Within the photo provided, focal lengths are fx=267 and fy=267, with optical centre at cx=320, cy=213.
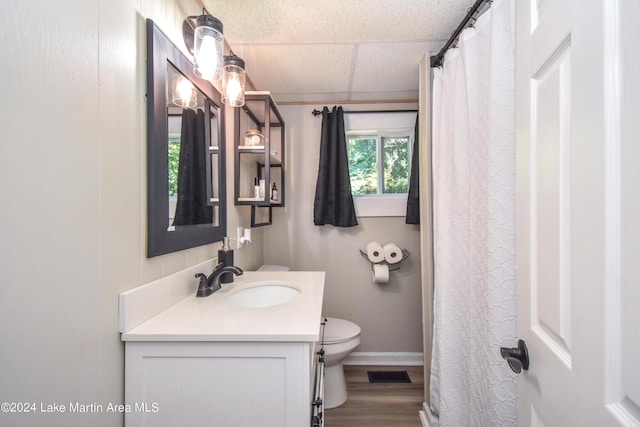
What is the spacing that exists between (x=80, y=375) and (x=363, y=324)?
1912 mm

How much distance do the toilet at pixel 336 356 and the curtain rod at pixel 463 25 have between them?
5.58 ft

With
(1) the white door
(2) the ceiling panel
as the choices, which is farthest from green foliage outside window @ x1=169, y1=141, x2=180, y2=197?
(1) the white door

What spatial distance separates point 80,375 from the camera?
2.03ft

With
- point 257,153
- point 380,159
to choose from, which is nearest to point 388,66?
point 380,159

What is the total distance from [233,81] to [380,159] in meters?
1.42

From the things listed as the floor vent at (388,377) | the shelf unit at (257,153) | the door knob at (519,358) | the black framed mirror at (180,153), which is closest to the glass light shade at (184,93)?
the black framed mirror at (180,153)

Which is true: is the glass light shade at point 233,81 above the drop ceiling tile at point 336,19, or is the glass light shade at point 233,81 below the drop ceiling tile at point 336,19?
below

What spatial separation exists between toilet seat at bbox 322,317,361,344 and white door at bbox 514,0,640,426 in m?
1.09

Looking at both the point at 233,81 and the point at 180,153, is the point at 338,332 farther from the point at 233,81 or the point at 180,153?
the point at 233,81

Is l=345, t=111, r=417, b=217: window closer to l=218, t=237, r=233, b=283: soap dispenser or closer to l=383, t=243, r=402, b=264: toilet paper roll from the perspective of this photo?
l=383, t=243, r=402, b=264: toilet paper roll

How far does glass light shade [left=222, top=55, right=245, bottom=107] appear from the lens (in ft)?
3.94

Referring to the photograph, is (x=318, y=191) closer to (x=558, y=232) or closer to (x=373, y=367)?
(x=373, y=367)

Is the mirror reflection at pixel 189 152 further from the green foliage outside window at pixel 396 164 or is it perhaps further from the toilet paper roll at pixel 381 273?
the green foliage outside window at pixel 396 164

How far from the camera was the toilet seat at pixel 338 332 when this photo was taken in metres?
1.66
